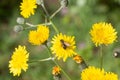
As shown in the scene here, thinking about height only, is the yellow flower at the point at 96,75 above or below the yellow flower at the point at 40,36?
below

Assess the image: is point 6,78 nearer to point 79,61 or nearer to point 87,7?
point 87,7

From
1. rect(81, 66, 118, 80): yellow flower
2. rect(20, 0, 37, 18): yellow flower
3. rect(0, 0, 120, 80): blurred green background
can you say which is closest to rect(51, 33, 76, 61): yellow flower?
rect(81, 66, 118, 80): yellow flower

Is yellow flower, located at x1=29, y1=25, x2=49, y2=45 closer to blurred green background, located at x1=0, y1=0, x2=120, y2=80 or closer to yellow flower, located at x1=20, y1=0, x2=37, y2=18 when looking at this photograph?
yellow flower, located at x1=20, y1=0, x2=37, y2=18

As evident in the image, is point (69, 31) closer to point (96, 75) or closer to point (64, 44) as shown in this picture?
point (64, 44)

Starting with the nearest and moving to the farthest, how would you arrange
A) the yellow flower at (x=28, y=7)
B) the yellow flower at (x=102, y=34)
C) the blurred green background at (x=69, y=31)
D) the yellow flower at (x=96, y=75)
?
the yellow flower at (x=96, y=75) < the yellow flower at (x=102, y=34) < the yellow flower at (x=28, y=7) < the blurred green background at (x=69, y=31)

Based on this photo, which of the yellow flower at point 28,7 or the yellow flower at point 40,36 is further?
the yellow flower at point 28,7

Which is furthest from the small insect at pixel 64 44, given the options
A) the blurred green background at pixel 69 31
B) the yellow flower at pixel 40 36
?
the blurred green background at pixel 69 31

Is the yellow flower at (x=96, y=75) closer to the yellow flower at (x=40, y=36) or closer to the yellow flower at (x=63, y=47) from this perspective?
the yellow flower at (x=63, y=47)

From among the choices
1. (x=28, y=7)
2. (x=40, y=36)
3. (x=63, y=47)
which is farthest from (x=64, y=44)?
(x=28, y=7)
